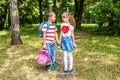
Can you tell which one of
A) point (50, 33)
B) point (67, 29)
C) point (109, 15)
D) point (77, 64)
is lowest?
point (77, 64)

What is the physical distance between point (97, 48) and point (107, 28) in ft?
20.6

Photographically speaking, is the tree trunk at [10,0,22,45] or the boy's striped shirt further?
the tree trunk at [10,0,22,45]

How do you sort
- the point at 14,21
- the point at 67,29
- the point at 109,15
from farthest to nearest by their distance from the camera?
the point at 109,15, the point at 14,21, the point at 67,29

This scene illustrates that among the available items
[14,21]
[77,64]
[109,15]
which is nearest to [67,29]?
[77,64]

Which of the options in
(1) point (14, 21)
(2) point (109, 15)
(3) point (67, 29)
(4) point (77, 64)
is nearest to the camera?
(3) point (67, 29)

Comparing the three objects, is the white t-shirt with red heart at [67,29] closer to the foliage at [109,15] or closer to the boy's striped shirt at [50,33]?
the boy's striped shirt at [50,33]

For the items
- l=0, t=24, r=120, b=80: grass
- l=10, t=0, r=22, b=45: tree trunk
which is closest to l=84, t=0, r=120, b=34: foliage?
l=0, t=24, r=120, b=80: grass

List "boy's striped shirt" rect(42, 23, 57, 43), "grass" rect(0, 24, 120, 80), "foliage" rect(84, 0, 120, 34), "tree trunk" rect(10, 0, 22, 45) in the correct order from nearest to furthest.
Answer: "grass" rect(0, 24, 120, 80)
"boy's striped shirt" rect(42, 23, 57, 43)
"tree trunk" rect(10, 0, 22, 45)
"foliage" rect(84, 0, 120, 34)

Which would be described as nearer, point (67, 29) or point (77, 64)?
point (67, 29)

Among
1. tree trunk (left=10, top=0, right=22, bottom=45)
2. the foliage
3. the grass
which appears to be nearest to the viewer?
the grass

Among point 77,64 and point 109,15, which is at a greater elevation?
point 109,15

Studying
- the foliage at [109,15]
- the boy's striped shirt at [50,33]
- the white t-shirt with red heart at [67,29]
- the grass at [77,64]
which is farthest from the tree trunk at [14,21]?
the foliage at [109,15]

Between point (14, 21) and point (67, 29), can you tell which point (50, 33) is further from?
point (14, 21)

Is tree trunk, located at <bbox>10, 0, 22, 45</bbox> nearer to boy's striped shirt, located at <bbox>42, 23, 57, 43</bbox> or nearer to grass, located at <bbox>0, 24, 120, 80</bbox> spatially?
grass, located at <bbox>0, 24, 120, 80</bbox>
